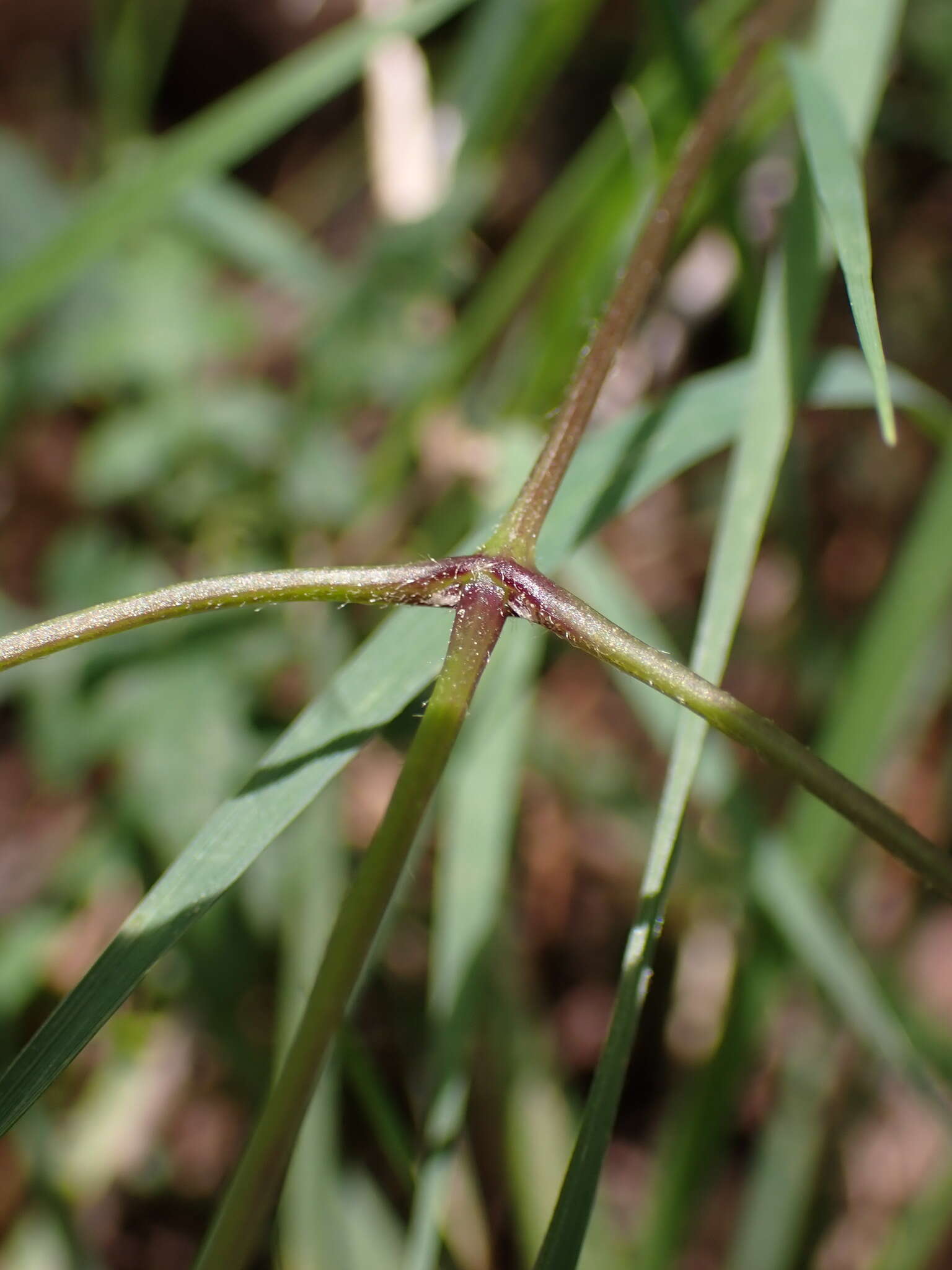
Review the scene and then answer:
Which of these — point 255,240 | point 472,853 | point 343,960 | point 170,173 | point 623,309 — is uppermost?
point 255,240

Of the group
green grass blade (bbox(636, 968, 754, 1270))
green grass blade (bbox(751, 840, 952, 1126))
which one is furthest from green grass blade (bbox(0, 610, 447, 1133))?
green grass blade (bbox(636, 968, 754, 1270))

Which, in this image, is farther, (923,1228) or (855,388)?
(923,1228)

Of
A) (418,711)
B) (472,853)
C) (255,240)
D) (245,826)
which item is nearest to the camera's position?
(245,826)

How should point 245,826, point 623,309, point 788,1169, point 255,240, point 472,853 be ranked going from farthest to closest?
point 255,240
point 788,1169
point 472,853
point 623,309
point 245,826

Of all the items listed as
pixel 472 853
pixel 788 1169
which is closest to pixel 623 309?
pixel 472 853

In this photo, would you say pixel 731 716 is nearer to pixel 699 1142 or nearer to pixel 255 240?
pixel 699 1142

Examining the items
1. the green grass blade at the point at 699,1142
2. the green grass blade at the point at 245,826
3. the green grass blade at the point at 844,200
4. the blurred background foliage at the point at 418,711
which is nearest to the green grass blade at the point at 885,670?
the blurred background foliage at the point at 418,711

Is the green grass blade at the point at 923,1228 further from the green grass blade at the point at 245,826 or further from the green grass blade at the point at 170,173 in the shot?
the green grass blade at the point at 170,173

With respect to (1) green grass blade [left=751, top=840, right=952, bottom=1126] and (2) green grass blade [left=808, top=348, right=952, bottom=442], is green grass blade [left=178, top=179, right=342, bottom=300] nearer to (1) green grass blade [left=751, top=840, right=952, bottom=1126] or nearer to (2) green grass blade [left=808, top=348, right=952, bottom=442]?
(2) green grass blade [left=808, top=348, right=952, bottom=442]
